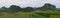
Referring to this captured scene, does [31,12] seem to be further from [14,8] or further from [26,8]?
[14,8]

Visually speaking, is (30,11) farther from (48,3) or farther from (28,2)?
(48,3)

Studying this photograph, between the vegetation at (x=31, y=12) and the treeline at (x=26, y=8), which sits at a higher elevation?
the treeline at (x=26, y=8)

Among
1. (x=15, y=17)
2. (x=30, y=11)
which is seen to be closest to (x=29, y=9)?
(x=30, y=11)

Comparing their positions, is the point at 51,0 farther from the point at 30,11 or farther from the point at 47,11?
the point at 30,11

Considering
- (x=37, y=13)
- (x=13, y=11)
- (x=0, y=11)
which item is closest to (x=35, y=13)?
(x=37, y=13)

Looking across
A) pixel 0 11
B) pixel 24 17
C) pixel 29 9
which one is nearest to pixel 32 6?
pixel 29 9

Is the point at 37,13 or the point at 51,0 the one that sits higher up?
the point at 51,0

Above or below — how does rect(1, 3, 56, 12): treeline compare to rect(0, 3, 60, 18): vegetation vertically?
above

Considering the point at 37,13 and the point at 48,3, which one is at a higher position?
the point at 48,3

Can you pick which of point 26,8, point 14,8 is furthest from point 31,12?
point 14,8
